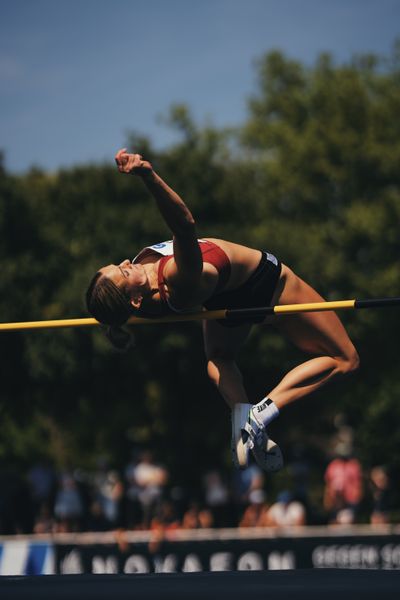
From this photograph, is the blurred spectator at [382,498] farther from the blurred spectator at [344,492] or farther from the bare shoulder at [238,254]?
the bare shoulder at [238,254]

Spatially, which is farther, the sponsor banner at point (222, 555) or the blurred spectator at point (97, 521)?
the blurred spectator at point (97, 521)

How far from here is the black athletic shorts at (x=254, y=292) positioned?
6.30 metres

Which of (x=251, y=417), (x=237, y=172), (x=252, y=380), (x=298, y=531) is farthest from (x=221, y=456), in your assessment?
(x=251, y=417)

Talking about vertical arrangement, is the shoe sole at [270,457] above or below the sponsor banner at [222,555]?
below

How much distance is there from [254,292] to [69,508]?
31.7 ft

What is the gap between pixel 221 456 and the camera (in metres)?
24.4

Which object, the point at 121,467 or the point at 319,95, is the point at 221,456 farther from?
the point at 319,95

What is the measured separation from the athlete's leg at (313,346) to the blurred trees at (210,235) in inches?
574

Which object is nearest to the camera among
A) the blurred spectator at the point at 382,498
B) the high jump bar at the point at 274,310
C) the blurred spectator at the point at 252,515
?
the high jump bar at the point at 274,310

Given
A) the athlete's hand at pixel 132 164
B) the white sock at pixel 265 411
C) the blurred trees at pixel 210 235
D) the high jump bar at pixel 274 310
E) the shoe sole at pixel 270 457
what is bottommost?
the shoe sole at pixel 270 457

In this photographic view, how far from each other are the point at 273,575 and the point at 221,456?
62.4 feet

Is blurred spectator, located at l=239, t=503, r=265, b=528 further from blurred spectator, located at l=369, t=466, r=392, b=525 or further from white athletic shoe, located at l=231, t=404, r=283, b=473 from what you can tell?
white athletic shoe, located at l=231, t=404, r=283, b=473

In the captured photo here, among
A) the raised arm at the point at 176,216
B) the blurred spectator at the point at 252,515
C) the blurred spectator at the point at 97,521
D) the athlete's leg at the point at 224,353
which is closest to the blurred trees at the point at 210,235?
the blurred spectator at the point at 97,521

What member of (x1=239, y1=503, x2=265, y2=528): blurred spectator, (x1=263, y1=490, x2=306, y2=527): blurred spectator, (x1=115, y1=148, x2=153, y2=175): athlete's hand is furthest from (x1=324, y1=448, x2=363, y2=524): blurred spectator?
(x1=115, y1=148, x2=153, y2=175): athlete's hand
